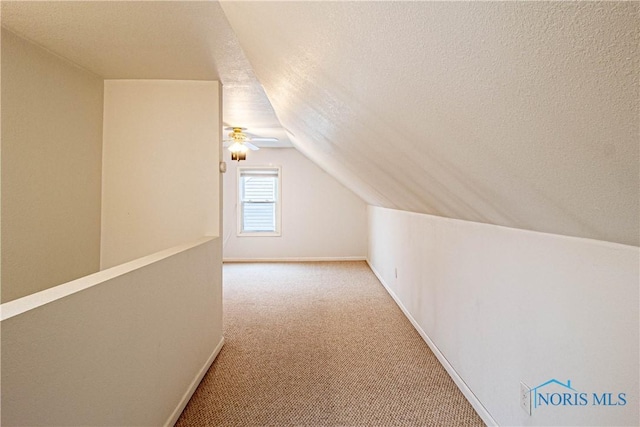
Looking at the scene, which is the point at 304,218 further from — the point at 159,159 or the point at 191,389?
the point at 191,389

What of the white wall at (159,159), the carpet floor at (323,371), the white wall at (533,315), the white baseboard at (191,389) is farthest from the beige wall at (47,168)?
the white wall at (533,315)

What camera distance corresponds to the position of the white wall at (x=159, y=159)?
257 cm

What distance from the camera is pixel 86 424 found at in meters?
1.08

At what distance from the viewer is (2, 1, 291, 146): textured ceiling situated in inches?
62.5

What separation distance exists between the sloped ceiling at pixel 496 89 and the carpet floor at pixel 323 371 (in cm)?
119

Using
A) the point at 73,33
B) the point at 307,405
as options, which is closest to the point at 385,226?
the point at 307,405

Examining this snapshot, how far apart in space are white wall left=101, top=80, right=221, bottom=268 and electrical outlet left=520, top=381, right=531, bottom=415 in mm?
2118

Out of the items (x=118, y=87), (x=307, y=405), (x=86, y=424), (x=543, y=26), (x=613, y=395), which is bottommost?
(x=307, y=405)

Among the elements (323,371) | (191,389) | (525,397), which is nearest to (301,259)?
(323,371)

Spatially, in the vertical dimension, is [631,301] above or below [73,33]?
below

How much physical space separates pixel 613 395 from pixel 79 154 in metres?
3.07

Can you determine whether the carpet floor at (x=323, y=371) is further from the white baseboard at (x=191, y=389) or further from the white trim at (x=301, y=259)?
the white trim at (x=301, y=259)

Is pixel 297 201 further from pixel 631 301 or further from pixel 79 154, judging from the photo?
pixel 631 301

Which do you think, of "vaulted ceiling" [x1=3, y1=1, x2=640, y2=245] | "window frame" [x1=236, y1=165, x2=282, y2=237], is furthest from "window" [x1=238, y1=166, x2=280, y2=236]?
"vaulted ceiling" [x1=3, y1=1, x2=640, y2=245]
